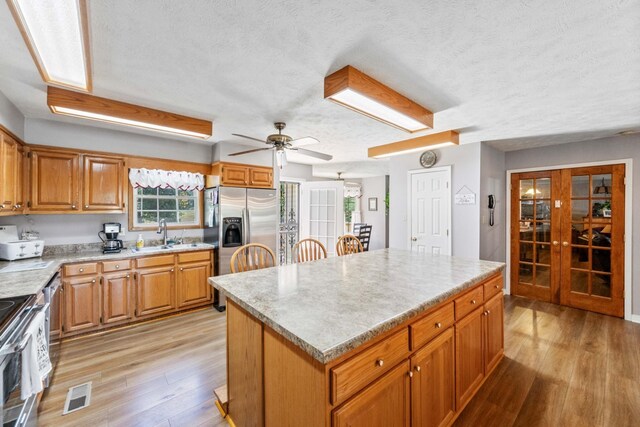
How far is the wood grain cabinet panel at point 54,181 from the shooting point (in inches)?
117

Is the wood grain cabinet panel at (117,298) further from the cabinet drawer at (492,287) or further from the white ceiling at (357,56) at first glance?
the cabinet drawer at (492,287)

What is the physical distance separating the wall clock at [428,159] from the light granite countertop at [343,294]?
7.20ft

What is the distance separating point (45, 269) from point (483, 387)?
12.5ft

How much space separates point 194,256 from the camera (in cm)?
368

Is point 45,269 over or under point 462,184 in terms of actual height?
under

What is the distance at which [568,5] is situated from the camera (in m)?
1.32

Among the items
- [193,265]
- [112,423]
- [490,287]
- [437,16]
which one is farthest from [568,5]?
[193,265]

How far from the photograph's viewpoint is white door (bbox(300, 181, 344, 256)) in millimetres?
6055

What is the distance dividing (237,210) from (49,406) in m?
2.58

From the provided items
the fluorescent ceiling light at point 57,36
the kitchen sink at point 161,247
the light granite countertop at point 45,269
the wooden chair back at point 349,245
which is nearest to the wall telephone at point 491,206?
the wooden chair back at point 349,245

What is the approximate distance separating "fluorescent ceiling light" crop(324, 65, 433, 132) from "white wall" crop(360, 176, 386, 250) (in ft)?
16.3


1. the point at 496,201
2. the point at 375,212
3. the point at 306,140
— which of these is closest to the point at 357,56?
the point at 306,140

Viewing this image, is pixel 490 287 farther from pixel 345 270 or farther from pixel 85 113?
pixel 85 113

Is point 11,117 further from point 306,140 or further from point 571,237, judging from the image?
point 571,237
